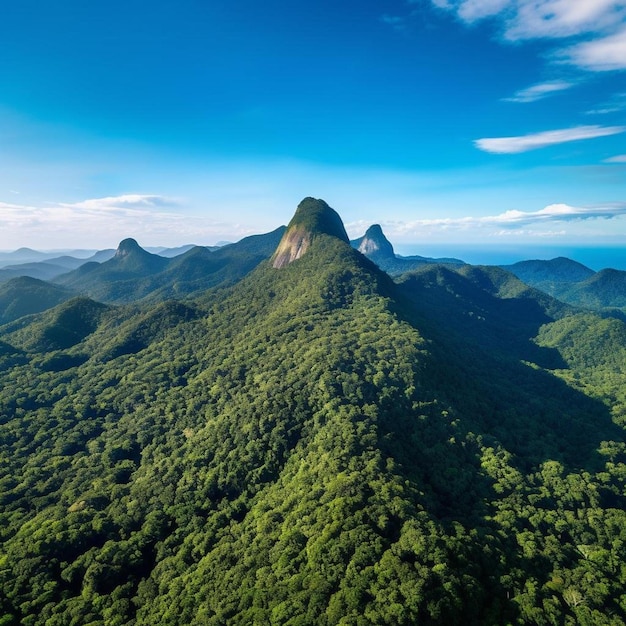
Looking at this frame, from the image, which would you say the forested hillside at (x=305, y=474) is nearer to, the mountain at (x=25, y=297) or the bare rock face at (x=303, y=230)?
the bare rock face at (x=303, y=230)

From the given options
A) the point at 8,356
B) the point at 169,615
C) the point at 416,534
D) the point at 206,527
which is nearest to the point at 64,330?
the point at 8,356

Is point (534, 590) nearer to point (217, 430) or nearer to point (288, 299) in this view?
point (217, 430)

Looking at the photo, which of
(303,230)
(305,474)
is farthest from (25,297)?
(305,474)

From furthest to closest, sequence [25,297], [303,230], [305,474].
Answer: [25,297], [303,230], [305,474]

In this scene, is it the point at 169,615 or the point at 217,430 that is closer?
the point at 169,615

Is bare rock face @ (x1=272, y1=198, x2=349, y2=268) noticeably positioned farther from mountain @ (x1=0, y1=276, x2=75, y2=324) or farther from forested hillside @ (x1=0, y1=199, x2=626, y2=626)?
mountain @ (x1=0, y1=276, x2=75, y2=324)

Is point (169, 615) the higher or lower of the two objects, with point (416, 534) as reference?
lower

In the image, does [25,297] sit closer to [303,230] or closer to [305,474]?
[303,230]
